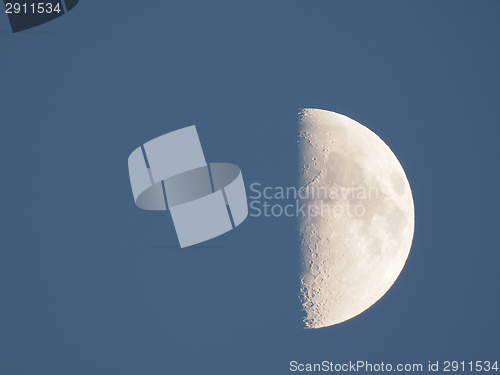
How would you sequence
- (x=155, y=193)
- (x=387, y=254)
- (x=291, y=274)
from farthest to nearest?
(x=155, y=193) → (x=387, y=254) → (x=291, y=274)

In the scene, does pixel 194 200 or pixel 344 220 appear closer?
pixel 344 220

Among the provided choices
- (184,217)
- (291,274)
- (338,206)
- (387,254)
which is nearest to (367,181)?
(338,206)

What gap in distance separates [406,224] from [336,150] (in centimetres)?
137

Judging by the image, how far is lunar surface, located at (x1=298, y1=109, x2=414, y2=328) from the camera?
22.2ft

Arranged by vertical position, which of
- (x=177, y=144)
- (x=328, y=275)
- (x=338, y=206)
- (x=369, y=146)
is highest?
(x=177, y=144)

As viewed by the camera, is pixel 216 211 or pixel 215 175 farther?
pixel 215 175

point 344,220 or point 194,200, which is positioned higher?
point 194,200

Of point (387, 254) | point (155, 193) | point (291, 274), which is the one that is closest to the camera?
point (291, 274)

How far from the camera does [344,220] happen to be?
677cm

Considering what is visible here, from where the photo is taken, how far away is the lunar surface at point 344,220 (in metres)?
6.75

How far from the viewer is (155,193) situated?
866 cm

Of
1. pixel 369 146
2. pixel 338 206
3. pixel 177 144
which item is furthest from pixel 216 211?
pixel 369 146

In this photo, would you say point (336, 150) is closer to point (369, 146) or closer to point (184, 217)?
point (369, 146)

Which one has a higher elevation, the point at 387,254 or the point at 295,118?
the point at 295,118
